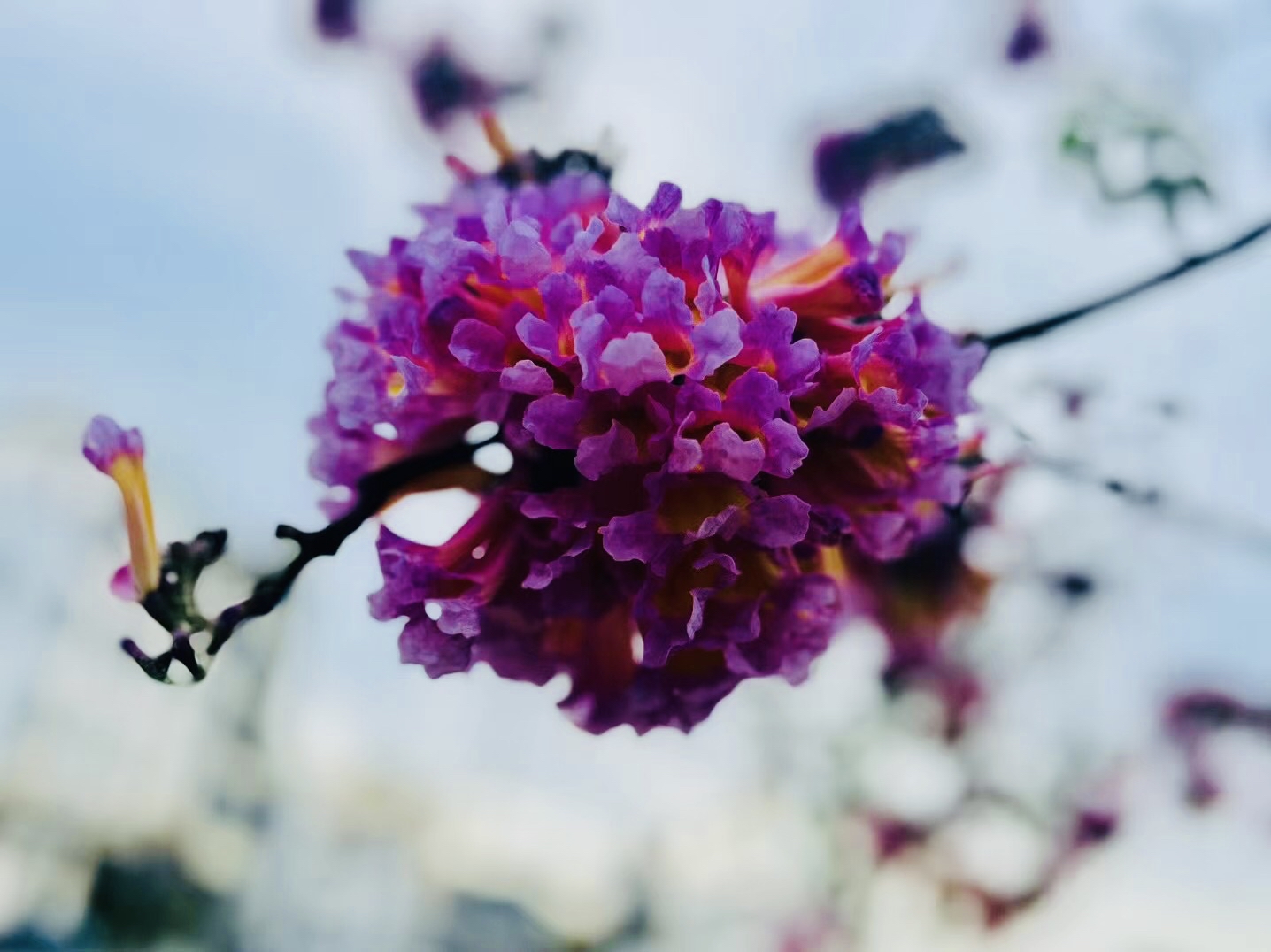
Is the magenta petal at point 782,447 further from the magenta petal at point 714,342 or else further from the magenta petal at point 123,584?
the magenta petal at point 123,584

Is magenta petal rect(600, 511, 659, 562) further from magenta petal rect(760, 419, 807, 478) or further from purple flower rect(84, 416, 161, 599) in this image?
purple flower rect(84, 416, 161, 599)

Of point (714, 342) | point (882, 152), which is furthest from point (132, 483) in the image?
point (882, 152)

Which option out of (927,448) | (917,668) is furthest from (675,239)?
(917,668)

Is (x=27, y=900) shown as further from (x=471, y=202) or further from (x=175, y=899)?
(x=471, y=202)

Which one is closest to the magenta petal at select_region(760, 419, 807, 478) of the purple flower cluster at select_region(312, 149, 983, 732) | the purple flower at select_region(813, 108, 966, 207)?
the purple flower cluster at select_region(312, 149, 983, 732)

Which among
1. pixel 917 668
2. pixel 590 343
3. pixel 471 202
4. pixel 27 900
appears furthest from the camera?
pixel 27 900
